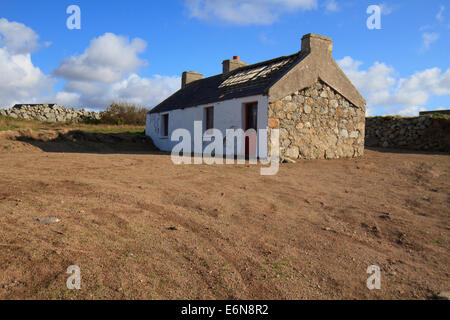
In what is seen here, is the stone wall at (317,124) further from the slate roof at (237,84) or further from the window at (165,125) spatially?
the window at (165,125)

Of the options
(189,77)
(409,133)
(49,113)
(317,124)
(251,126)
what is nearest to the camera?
(317,124)

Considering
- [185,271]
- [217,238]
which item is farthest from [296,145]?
[185,271]

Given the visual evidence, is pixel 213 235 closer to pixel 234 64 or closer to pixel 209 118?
pixel 209 118

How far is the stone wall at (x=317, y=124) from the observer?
1217 centimetres

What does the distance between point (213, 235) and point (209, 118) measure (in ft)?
37.8

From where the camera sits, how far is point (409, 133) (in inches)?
702

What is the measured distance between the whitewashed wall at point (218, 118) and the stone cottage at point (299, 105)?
0.04 m

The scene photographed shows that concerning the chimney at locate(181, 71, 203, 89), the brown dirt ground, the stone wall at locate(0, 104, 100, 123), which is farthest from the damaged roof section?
the stone wall at locate(0, 104, 100, 123)

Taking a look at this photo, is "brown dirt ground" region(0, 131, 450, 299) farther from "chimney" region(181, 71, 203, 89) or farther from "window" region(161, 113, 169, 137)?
"chimney" region(181, 71, 203, 89)

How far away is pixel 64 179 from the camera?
22.3 feet

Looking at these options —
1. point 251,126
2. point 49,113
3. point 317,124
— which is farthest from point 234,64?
point 49,113

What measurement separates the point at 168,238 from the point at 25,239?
1667 millimetres
